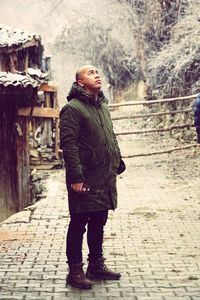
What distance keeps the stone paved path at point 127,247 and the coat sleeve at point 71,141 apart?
967mm

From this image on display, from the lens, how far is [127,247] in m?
5.89

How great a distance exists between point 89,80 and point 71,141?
1.76 feet

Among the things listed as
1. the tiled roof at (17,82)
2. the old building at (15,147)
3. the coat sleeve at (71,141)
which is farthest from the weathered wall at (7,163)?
the coat sleeve at (71,141)

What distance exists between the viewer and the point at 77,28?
74.2ft

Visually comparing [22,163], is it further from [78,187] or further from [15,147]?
[78,187]

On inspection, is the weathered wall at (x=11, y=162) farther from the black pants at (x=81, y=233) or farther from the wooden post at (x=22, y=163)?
the black pants at (x=81, y=233)

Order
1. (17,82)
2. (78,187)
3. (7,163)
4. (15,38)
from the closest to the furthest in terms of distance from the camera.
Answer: (78,187), (17,82), (7,163), (15,38)

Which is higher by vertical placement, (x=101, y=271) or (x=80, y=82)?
(x=80, y=82)

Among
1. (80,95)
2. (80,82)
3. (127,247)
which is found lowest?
(127,247)

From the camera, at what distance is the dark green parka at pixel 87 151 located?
427cm

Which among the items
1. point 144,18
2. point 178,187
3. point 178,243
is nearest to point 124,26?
point 144,18

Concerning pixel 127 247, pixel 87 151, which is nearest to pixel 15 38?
pixel 127 247

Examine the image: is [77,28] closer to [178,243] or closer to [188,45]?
[188,45]

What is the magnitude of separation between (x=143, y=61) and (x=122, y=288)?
16.1 m
